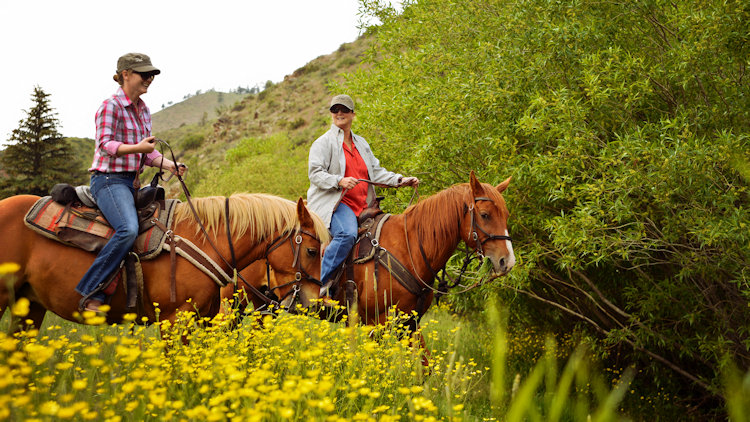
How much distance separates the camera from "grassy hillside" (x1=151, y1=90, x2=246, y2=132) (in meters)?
149

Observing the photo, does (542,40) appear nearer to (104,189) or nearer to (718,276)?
(718,276)

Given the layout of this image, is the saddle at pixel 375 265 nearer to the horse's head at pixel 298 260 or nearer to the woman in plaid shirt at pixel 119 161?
the horse's head at pixel 298 260

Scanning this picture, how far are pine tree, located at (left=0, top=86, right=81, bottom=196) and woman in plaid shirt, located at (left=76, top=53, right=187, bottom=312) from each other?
131ft

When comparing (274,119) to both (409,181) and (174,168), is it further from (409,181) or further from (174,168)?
(174,168)

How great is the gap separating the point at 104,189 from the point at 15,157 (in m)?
43.9

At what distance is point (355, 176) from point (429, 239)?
133cm

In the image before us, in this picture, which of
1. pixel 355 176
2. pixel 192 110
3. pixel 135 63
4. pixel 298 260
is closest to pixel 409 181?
pixel 355 176

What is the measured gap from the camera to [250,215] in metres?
4.90

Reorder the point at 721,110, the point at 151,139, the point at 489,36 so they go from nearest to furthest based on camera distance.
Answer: the point at 151,139 → the point at 721,110 → the point at 489,36

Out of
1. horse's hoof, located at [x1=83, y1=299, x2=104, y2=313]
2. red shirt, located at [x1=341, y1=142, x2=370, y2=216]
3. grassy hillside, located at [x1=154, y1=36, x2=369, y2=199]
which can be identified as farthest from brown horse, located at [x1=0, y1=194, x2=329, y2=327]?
grassy hillside, located at [x1=154, y1=36, x2=369, y2=199]

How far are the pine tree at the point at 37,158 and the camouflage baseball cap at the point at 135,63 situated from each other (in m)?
40.0

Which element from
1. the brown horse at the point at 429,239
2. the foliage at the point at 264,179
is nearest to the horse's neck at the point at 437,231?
the brown horse at the point at 429,239

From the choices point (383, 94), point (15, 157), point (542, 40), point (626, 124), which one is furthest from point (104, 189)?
point (15, 157)

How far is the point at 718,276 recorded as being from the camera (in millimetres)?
5117
